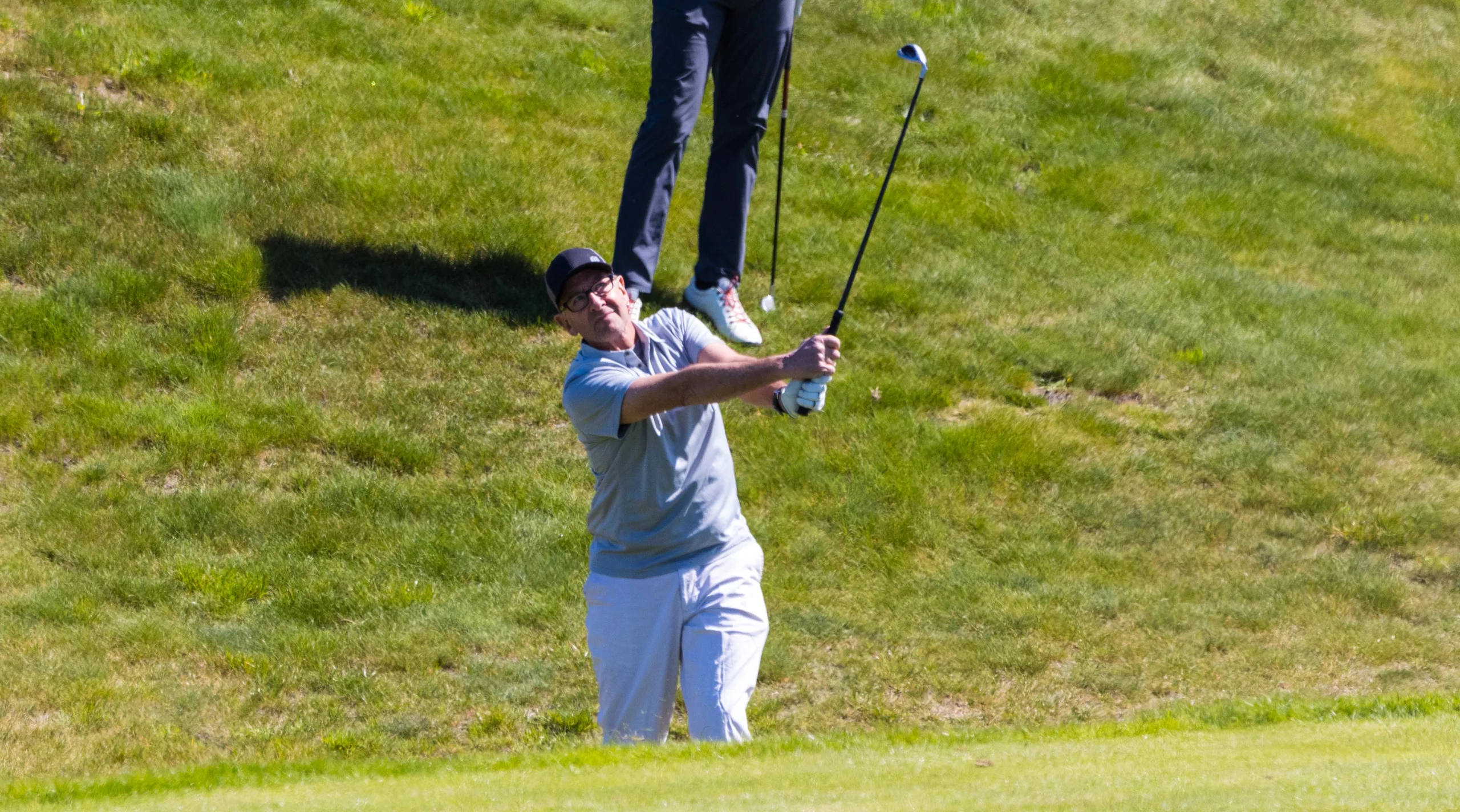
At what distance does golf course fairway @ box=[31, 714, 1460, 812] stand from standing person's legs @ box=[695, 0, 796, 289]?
5357 mm

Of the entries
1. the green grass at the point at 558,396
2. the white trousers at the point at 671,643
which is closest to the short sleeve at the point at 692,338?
the white trousers at the point at 671,643

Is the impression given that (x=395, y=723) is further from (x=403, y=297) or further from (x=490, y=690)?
(x=403, y=297)

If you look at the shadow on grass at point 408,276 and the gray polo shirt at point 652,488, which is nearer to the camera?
the gray polo shirt at point 652,488

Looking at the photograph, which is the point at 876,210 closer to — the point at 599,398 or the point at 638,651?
the point at 599,398

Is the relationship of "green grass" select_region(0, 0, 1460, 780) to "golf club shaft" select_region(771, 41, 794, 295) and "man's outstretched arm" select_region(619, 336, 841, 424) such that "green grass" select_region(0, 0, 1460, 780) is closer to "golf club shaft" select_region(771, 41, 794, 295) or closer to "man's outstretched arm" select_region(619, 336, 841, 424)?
"golf club shaft" select_region(771, 41, 794, 295)

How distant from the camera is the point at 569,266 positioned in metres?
5.41

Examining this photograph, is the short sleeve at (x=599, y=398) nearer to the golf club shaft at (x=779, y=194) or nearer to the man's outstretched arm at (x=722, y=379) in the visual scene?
the man's outstretched arm at (x=722, y=379)

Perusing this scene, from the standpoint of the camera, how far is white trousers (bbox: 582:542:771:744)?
5.38 m

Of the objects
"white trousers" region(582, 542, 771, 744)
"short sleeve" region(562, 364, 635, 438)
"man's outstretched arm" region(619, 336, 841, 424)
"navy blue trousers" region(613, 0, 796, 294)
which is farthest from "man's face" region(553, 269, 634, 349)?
"navy blue trousers" region(613, 0, 796, 294)

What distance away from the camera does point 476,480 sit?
8711 mm

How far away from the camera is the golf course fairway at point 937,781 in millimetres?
4273

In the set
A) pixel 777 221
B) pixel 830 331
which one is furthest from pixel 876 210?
pixel 777 221

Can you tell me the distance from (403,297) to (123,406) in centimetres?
196

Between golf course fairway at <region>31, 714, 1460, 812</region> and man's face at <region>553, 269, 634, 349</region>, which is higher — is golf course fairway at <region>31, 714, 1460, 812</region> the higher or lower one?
the lower one
